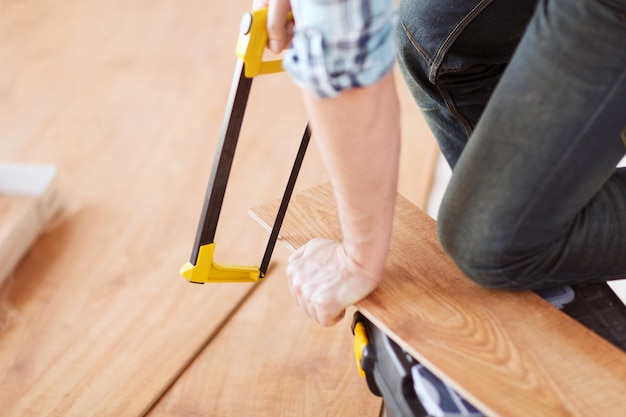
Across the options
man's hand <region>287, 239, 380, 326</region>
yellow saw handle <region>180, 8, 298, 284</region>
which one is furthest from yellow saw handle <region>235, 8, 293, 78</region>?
man's hand <region>287, 239, 380, 326</region>

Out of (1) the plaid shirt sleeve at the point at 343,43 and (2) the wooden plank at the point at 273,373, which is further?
(2) the wooden plank at the point at 273,373

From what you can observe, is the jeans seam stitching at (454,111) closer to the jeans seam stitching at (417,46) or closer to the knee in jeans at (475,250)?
the jeans seam stitching at (417,46)

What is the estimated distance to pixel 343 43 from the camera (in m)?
0.68

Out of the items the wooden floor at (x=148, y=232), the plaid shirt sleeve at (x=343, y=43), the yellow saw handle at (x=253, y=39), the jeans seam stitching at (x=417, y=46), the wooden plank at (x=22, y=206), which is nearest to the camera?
the plaid shirt sleeve at (x=343, y=43)

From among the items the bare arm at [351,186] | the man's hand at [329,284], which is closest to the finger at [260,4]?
the bare arm at [351,186]

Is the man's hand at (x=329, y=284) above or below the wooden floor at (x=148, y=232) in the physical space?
above

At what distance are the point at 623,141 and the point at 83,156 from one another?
1.50 m

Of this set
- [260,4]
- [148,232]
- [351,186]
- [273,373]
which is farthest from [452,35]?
[148,232]

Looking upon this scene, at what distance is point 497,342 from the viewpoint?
0.84m

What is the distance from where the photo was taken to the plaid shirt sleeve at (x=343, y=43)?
2.19 feet

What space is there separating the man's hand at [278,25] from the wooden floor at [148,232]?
2.06ft

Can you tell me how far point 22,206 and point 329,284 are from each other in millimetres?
1040

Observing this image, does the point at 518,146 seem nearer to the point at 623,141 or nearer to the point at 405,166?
the point at 623,141

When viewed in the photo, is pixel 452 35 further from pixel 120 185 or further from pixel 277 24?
pixel 120 185
